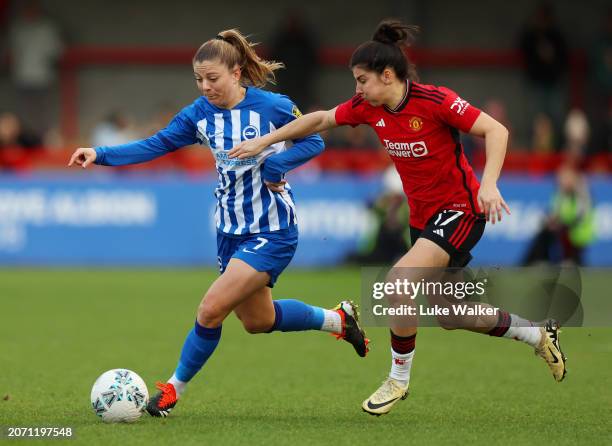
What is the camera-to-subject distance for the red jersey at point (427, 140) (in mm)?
6348

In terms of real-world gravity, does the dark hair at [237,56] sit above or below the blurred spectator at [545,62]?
below

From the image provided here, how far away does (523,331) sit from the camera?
682 cm

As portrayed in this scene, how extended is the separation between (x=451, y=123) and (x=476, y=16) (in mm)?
15650

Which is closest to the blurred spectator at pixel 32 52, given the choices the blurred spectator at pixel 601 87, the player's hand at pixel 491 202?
the blurred spectator at pixel 601 87

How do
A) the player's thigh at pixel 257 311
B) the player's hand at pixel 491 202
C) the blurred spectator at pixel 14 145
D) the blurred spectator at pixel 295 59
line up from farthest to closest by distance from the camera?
1. the blurred spectator at pixel 295 59
2. the blurred spectator at pixel 14 145
3. the player's thigh at pixel 257 311
4. the player's hand at pixel 491 202

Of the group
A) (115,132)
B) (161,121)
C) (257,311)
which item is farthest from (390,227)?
(257,311)

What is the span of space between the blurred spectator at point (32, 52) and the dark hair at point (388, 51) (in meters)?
14.4

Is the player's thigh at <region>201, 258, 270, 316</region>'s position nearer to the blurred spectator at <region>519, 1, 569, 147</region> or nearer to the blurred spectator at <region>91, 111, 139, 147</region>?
the blurred spectator at <region>91, 111, 139, 147</region>

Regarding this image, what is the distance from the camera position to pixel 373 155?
53.9ft

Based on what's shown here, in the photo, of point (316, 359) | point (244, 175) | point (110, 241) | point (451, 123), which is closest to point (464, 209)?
point (451, 123)

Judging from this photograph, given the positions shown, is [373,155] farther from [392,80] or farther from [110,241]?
[392,80]

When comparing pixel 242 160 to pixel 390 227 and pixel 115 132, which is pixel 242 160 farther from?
pixel 115 132

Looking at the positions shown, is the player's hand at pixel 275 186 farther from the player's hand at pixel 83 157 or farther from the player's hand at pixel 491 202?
the player's hand at pixel 491 202

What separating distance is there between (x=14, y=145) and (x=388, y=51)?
1104 cm
